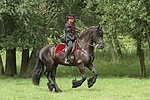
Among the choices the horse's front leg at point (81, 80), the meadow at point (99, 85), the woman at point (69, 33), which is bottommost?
the meadow at point (99, 85)

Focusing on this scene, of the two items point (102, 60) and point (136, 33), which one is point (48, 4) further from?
point (102, 60)

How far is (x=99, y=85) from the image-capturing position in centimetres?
1962

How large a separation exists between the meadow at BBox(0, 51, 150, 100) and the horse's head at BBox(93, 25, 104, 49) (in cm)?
173

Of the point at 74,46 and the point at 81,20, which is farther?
the point at 81,20

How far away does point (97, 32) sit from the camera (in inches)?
631

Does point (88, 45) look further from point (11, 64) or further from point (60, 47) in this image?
point (11, 64)

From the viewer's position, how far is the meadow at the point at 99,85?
47.4ft

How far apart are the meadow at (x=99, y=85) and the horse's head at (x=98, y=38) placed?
173 centimetres

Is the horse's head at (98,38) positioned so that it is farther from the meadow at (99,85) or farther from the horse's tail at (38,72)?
the horse's tail at (38,72)

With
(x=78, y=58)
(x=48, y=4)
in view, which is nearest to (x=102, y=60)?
(x=48, y=4)

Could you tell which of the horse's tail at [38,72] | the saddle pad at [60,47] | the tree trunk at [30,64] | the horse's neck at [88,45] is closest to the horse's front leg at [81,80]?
the horse's neck at [88,45]

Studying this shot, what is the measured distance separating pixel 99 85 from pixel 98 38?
4181 mm

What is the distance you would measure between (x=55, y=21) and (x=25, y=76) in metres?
4.21

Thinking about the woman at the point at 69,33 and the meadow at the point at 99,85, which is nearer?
the meadow at the point at 99,85
